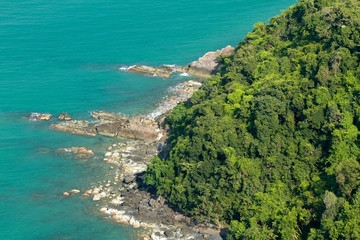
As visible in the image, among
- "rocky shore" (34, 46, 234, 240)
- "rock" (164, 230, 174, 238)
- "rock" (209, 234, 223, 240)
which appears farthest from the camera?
"rocky shore" (34, 46, 234, 240)

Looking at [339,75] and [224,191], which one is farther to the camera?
[339,75]

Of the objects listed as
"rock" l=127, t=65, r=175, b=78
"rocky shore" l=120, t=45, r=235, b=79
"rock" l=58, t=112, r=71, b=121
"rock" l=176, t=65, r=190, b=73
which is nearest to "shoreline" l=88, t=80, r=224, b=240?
"rock" l=58, t=112, r=71, b=121

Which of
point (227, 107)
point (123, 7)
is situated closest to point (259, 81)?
point (227, 107)

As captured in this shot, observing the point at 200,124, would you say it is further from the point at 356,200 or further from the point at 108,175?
the point at 356,200

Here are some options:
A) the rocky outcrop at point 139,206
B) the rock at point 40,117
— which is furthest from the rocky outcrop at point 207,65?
the rock at point 40,117

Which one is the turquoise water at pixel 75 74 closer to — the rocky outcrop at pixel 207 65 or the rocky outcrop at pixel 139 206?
the rocky outcrop at pixel 139 206

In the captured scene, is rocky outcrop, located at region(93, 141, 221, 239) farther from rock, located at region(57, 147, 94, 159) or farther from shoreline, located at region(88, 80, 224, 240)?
rock, located at region(57, 147, 94, 159)
